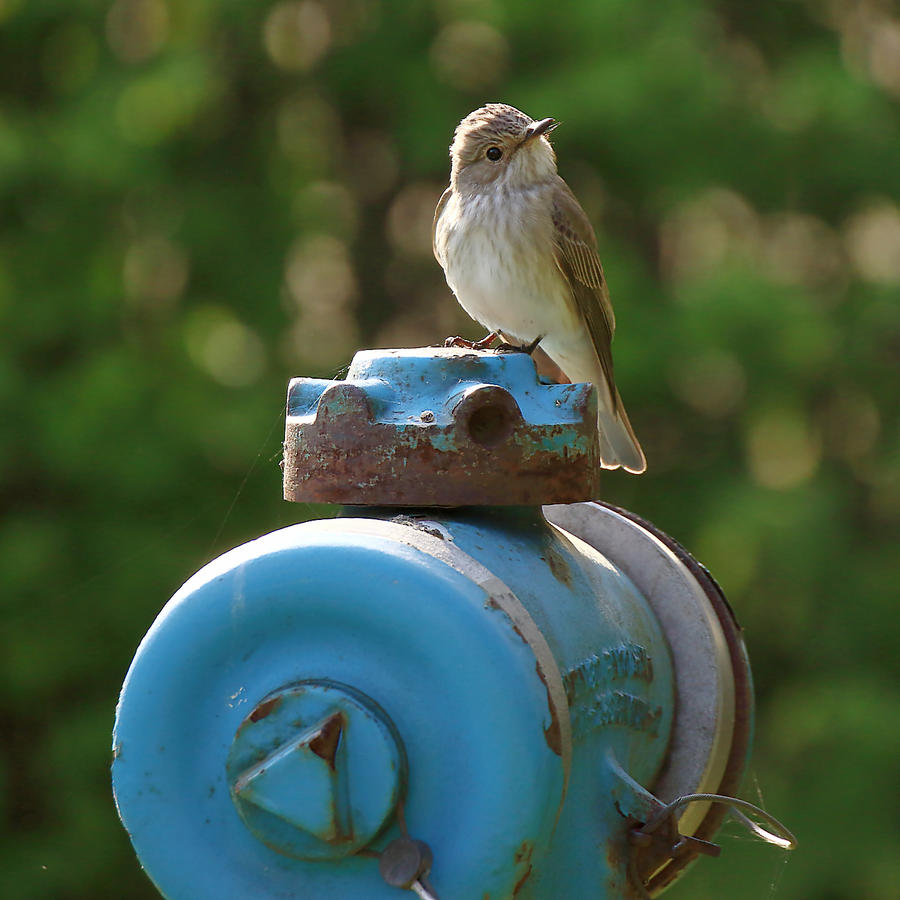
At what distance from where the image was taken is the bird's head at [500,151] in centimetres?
321

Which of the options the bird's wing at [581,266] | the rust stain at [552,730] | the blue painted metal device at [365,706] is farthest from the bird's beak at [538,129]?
the rust stain at [552,730]

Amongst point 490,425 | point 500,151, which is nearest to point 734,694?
point 490,425

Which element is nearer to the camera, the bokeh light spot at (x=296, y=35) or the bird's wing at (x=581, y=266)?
the bird's wing at (x=581, y=266)

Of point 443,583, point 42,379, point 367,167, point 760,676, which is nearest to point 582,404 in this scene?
point 443,583

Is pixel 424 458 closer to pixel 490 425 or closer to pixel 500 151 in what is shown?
pixel 490 425

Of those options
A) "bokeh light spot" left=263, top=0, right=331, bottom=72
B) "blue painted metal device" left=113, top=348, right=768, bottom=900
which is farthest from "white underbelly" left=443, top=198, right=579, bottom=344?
"bokeh light spot" left=263, top=0, right=331, bottom=72

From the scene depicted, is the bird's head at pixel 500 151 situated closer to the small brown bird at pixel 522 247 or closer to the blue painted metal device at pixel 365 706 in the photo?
the small brown bird at pixel 522 247

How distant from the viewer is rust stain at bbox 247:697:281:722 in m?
1.13

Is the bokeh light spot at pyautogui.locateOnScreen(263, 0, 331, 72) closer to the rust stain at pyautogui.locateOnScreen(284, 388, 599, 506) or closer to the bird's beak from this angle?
the bird's beak

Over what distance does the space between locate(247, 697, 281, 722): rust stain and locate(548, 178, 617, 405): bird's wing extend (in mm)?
2121

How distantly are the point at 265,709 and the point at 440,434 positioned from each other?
0.35 m

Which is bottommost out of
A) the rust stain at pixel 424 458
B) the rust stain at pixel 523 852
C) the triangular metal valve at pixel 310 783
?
the rust stain at pixel 523 852

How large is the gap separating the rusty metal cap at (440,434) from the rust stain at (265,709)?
0.92 feet

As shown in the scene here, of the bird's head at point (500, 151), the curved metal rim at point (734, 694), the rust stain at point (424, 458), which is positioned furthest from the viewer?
the bird's head at point (500, 151)
